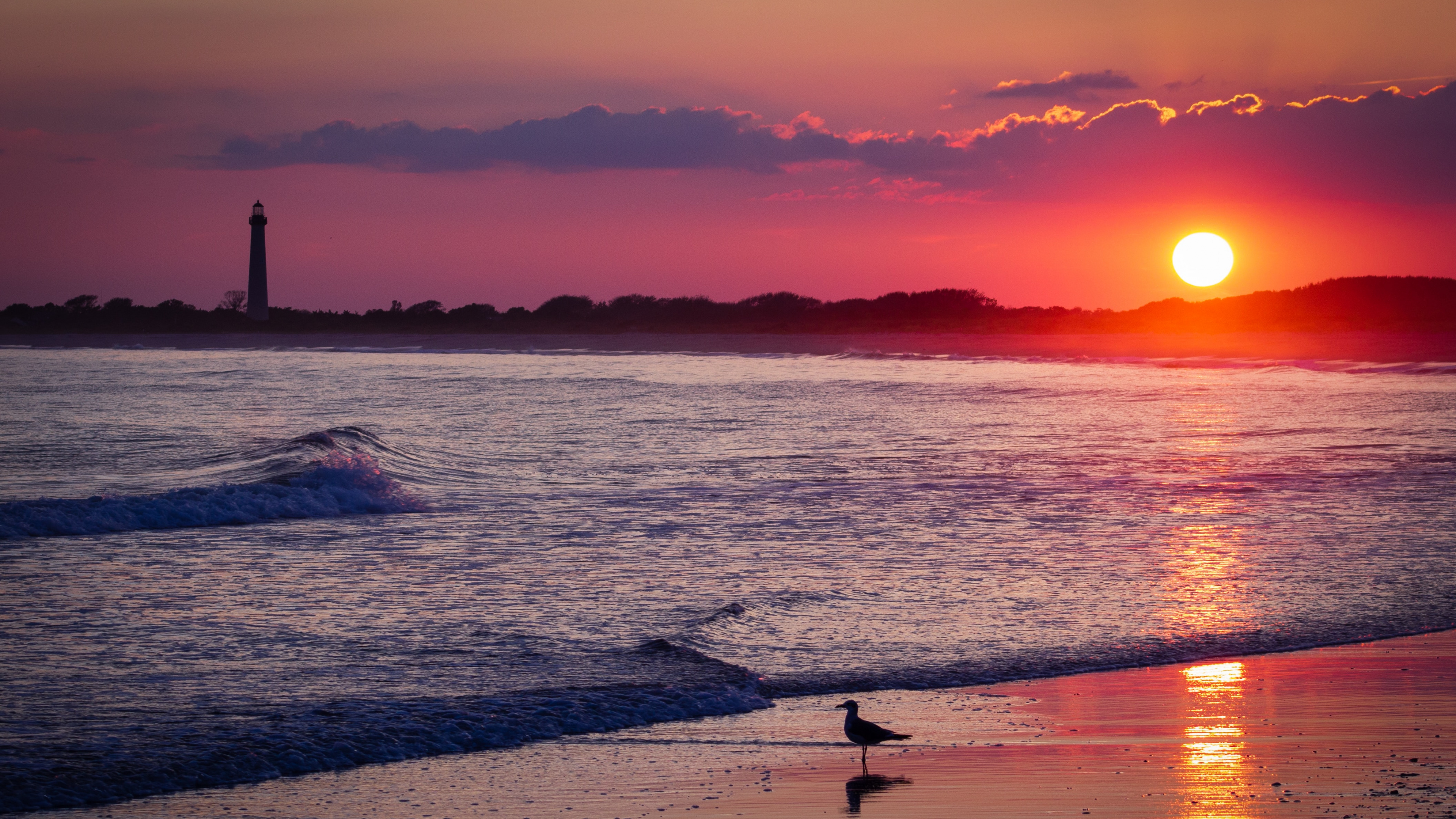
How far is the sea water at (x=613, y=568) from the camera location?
600 centimetres

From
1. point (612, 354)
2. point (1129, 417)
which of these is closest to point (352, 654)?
point (1129, 417)

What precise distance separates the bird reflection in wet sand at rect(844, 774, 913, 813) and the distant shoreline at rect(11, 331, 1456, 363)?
47.5 metres

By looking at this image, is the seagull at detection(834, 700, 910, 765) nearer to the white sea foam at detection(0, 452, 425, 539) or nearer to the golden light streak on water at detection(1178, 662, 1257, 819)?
the golden light streak on water at detection(1178, 662, 1257, 819)

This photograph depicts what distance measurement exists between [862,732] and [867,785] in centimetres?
32

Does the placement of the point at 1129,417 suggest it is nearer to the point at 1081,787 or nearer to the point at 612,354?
the point at 1081,787

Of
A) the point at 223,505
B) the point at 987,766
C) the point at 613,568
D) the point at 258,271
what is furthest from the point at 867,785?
the point at 258,271

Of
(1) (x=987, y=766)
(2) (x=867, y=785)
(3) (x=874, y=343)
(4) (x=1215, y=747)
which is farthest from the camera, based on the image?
(3) (x=874, y=343)

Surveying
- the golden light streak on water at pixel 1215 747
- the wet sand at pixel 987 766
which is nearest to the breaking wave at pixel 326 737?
the wet sand at pixel 987 766

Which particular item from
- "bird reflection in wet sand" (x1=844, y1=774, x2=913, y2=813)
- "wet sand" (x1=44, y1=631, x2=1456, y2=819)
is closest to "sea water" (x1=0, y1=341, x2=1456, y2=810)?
"wet sand" (x1=44, y1=631, x2=1456, y2=819)

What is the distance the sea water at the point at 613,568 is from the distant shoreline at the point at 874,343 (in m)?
30.0

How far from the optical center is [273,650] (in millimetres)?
6996

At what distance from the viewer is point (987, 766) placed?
5.18 m

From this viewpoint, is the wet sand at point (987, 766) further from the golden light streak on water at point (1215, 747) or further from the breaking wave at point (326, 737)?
the breaking wave at point (326, 737)

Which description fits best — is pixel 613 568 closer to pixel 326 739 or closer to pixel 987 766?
pixel 326 739
